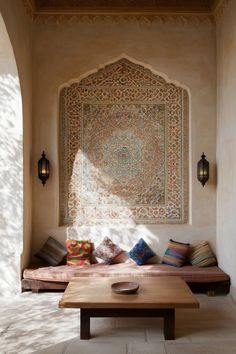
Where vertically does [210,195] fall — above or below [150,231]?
above

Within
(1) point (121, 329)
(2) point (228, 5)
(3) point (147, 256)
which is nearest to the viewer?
(1) point (121, 329)

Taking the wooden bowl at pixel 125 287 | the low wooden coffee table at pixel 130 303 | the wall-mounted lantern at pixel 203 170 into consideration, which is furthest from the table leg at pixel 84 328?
the wall-mounted lantern at pixel 203 170

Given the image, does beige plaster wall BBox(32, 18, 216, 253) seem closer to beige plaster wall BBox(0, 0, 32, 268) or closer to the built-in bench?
beige plaster wall BBox(0, 0, 32, 268)

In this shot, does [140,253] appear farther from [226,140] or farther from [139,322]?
[226,140]

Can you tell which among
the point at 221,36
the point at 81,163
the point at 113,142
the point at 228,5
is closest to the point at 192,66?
the point at 221,36

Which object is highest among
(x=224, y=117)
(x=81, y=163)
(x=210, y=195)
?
(x=224, y=117)

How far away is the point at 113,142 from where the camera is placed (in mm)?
5824

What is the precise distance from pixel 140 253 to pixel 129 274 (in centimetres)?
47

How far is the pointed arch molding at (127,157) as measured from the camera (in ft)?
19.1

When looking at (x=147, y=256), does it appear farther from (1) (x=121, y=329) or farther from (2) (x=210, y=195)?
(1) (x=121, y=329)

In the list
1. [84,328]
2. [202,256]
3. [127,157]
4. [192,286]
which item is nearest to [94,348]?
[84,328]

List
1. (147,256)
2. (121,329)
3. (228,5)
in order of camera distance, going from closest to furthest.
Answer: (121,329) → (228,5) → (147,256)

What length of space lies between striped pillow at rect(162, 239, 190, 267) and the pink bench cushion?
122 millimetres

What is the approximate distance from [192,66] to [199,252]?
8.97 ft
